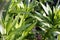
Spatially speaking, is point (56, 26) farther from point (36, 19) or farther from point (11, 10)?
point (11, 10)

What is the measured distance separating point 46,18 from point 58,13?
12 cm

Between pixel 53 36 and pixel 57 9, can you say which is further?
pixel 57 9

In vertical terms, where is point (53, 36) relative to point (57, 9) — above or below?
below

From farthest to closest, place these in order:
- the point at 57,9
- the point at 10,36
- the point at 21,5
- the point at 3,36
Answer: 1. the point at 21,5
2. the point at 57,9
3. the point at 10,36
4. the point at 3,36

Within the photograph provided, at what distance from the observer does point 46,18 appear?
4.50 ft

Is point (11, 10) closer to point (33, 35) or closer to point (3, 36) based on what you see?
point (33, 35)

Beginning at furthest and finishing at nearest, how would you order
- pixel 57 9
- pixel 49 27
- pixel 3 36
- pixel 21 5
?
pixel 21 5 < pixel 57 9 < pixel 49 27 < pixel 3 36

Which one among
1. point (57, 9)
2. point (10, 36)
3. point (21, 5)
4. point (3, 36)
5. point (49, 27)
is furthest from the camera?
point (21, 5)

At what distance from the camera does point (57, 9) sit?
144 cm

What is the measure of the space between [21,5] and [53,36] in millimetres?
440

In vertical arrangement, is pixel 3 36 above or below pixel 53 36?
above

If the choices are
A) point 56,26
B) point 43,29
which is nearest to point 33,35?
point 43,29

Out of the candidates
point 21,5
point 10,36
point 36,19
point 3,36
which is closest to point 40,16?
point 36,19

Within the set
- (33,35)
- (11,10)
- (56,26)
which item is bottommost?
(33,35)
